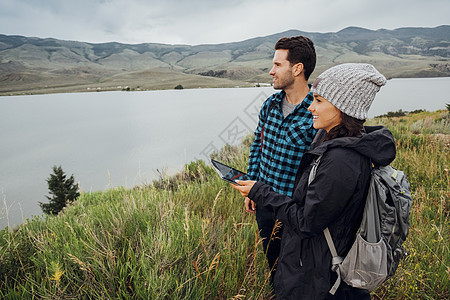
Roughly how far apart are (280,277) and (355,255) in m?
0.48

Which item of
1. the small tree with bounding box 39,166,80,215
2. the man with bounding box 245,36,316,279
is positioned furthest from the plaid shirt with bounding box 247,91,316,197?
the small tree with bounding box 39,166,80,215

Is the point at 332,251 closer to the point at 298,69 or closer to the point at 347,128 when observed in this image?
the point at 347,128

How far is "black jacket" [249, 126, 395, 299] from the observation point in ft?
3.50

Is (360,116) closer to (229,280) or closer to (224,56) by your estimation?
(229,280)

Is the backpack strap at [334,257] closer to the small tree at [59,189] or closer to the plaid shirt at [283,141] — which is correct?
the plaid shirt at [283,141]

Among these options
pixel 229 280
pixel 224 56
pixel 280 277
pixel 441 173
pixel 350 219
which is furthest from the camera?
pixel 224 56

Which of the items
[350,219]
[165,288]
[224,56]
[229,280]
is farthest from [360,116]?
[224,56]

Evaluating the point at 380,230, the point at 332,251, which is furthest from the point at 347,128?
the point at 332,251

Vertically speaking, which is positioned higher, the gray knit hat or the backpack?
the gray knit hat

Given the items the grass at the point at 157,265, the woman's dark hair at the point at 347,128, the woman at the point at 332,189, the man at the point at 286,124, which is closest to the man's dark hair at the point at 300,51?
the man at the point at 286,124

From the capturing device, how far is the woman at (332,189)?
1071 millimetres

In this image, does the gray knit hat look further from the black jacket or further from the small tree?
the small tree

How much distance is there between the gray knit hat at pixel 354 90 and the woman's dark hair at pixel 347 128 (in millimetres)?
35

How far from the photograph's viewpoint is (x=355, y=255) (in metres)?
1.12
